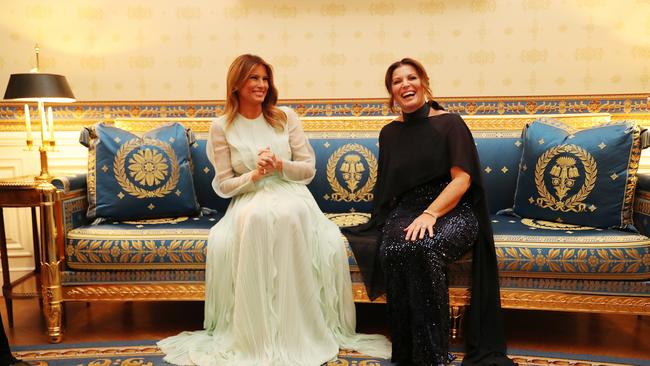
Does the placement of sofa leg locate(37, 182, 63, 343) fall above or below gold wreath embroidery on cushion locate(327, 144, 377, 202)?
below

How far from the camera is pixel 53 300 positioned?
2334 millimetres

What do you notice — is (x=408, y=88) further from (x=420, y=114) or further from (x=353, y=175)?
(x=353, y=175)

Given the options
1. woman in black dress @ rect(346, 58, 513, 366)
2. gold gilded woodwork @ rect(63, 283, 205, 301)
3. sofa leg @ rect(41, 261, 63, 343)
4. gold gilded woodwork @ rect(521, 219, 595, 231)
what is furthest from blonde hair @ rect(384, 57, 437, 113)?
sofa leg @ rect(41, 261, 63, 343)

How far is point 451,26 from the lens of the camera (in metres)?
3.21

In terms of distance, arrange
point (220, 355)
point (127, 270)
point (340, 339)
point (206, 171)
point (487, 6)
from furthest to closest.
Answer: point (487, 6), point (206, 171), point (127, 270), point (340, 339), point (220, 355)

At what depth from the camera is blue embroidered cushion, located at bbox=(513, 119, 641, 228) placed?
236 cm

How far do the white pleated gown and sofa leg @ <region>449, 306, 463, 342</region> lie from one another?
0.32 metres

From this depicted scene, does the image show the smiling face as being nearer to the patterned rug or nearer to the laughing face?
the laughing face

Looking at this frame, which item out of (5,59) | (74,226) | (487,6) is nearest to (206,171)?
(74,226)

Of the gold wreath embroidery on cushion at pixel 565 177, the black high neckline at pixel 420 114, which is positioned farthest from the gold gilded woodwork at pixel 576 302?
the black high neckline at pixel 420 114

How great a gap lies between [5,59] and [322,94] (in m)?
2.27

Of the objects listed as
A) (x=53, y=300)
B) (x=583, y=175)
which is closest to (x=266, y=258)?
(x=53, y=300)

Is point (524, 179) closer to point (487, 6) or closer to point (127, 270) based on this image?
point (487, 6)

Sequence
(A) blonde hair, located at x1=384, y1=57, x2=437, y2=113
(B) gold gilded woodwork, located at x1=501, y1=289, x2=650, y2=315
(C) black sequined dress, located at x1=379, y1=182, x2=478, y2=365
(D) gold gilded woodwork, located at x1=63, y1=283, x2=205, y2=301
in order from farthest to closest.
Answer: (D) gold gilded woodwork, located at x1=63, y1=283, x2=205, y2=301, (A) blonde hair, located at x1=384, y1=57, x2=437, y2=113, (B) gold gilded woodwork, located at x1=501, y1=289, x2=650, y2=315, (C) black sequined dress, located at x1=379, y1=182, x2=478, y2=365
